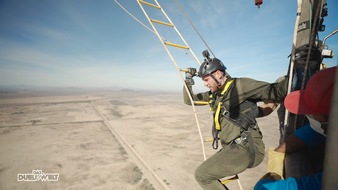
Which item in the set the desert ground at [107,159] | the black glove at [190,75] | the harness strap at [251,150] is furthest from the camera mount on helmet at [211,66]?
the desert ground at [107,159]

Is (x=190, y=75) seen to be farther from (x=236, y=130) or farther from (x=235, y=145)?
(x=235, y=145)

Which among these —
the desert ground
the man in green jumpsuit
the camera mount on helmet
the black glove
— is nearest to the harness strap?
the man in green jumpsuit

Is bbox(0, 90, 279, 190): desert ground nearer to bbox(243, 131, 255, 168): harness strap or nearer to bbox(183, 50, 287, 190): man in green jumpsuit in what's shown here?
bbox(183, 50, 287, 190): man in green jumpsuit

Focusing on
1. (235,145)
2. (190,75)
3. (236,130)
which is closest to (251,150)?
(235,145)

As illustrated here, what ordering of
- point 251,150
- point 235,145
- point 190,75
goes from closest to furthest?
point 251,150, point 235,145, point 190,75

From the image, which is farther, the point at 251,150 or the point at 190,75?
the point at 190,75

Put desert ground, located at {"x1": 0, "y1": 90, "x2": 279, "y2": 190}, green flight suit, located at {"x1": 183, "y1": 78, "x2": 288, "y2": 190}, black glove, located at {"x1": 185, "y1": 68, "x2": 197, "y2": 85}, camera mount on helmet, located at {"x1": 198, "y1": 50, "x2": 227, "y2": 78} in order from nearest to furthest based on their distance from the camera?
green flight suit, located at {"x1": 183, "y1": 78, "x2": 288, "y2": 190}, camera mount on helmet, located at {"x1": 198, "y1": 50, "x2": 227, "y2": 78}, black glove, located at {"x1": 185, "y1": 68, "x2": 197, "y2": 85}, desert ground, located at {"x1": 0, "y1": 90, "x2": 279, "y2": 190}

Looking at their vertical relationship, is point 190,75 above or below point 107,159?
above

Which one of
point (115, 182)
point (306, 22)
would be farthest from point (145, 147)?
point (306, 22)

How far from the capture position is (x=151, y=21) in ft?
16.0

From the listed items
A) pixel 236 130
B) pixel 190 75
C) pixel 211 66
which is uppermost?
pixel 211 66

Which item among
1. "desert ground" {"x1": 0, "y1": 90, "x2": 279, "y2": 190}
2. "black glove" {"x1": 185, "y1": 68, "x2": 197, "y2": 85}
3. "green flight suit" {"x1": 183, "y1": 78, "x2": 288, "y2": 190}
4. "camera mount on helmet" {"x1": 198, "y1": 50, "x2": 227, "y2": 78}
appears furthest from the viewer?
"desert ground" {"x1": 0, "y1": 90, "x2": 279, "y2": 190}

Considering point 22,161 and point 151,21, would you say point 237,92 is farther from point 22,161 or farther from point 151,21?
point 22,161

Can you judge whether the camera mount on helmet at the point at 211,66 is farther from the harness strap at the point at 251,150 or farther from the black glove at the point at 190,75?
the harness strap at the point at 251,150
